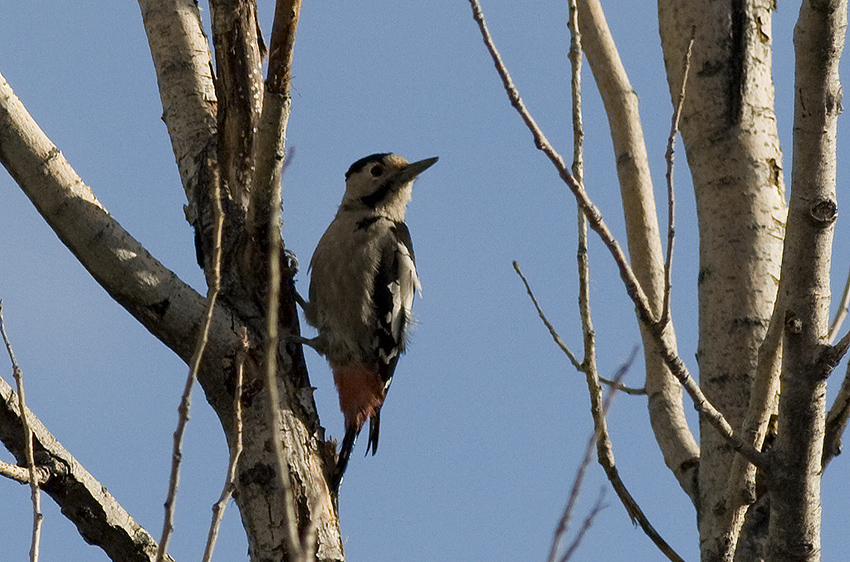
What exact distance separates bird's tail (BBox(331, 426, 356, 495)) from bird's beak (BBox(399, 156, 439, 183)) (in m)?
1.64

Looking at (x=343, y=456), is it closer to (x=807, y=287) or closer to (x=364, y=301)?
(x=364, y=301)

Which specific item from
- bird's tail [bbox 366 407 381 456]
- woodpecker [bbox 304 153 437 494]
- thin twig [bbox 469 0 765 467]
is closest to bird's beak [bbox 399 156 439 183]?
woodpecker [bbox 304 153 437 494]

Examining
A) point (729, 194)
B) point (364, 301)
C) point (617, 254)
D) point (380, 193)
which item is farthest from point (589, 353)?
point (380, 193)

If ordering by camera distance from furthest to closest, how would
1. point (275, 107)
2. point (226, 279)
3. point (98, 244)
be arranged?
1. point (226, 279)
2. point (98, 244)
3. point (275, 107)

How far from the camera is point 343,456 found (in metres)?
4.27

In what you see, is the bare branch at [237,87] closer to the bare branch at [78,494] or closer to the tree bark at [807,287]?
the bare branch at [78,494]

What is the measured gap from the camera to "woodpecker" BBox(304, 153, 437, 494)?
557cm

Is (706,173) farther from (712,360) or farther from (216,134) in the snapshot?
(216,134)

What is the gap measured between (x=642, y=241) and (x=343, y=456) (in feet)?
5.05

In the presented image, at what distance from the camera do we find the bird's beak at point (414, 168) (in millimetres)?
6086

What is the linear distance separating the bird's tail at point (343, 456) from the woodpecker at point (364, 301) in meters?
0.20

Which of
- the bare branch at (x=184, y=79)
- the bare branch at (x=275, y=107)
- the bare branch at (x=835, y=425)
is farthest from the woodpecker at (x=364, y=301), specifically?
the bare branch at (x=835, y=425)

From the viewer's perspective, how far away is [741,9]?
149 inches

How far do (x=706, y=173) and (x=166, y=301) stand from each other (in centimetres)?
201
